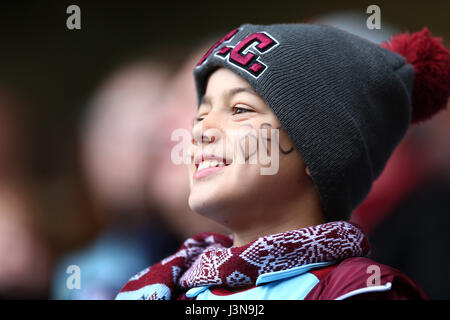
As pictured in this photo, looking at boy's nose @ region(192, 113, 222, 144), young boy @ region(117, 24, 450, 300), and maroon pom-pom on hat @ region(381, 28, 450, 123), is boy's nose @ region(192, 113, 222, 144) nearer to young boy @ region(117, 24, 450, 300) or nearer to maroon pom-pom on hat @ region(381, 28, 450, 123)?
young boy @ region(117, 24, 450, 300)

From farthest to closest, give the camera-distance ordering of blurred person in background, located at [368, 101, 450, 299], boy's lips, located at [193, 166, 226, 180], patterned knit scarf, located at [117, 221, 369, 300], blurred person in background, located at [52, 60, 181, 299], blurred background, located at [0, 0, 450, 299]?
1. blurred person in background, located at [52, 60, 181, 299]
2. blurred background, located at [0, 0, 450, 299]
3. blurred person in background, located at [368, 101, 450, 299]
4. boy's lips, located at [193, 166, 226, 180]
5. patterned knit scarf, located at [117, 221, 369, 300]

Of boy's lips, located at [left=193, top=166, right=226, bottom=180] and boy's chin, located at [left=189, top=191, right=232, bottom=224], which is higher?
boy's lips, located at [left=193, top=166, right=226, bottom=180]

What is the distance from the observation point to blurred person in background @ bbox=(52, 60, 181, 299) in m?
2.33

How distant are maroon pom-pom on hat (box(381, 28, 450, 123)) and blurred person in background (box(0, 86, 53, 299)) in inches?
77.8

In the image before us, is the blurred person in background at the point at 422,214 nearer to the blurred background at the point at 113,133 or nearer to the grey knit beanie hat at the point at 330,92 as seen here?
the blurred background at the point at 113,133

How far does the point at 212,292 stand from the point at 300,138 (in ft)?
1.45

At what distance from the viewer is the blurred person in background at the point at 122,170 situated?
2326 mm

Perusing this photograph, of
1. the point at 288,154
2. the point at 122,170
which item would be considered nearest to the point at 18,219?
the point at 122,170

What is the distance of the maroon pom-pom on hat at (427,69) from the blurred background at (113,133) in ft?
2.43

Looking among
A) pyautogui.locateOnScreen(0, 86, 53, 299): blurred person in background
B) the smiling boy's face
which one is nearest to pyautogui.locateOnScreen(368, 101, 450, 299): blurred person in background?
the smiling boy's face

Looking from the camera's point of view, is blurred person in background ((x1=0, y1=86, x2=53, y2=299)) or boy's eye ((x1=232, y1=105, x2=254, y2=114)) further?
blurred person in background ((x1=0, y1=86, x2=53, y2=299))
